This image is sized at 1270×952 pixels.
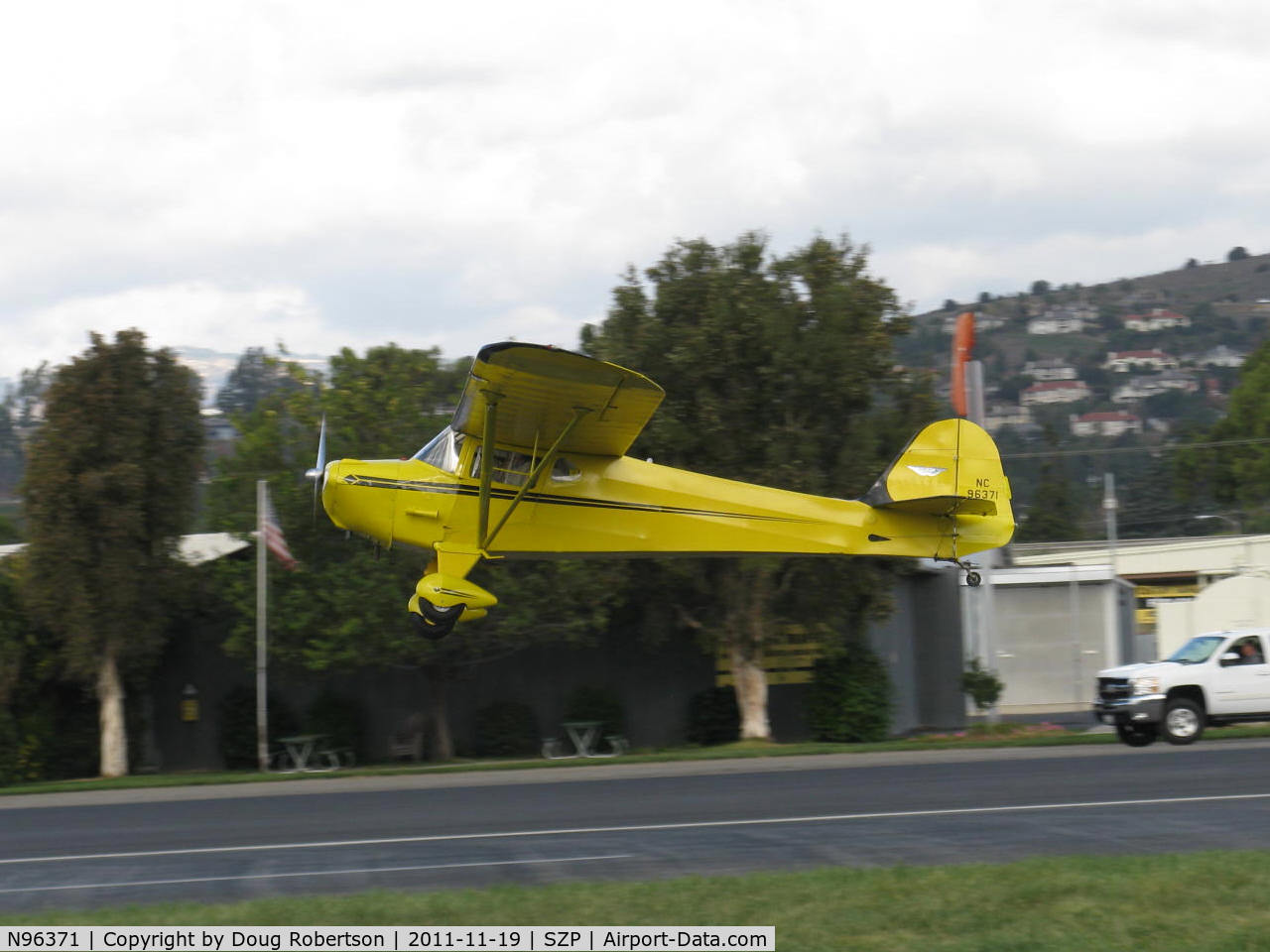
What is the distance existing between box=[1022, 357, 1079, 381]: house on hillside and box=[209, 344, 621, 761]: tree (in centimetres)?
16132

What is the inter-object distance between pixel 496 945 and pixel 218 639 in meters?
24.2

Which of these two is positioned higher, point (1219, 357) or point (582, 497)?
point (1219, 357)

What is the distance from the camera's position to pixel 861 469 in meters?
26.8

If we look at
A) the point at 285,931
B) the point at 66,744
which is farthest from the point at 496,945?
the point at 66,744

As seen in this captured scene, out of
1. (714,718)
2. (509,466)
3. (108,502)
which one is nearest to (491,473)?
(509,466)

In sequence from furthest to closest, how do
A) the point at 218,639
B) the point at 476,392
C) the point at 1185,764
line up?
1. the point at 218,639
2. the point at 1185,764
3. the point at 476,392

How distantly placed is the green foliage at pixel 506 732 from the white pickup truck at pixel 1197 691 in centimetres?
→ 1316

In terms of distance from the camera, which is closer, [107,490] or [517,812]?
[517,812]

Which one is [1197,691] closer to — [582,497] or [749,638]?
[749,638]

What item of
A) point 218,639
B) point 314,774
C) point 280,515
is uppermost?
point 280,515

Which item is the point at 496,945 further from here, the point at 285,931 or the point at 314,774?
the point at 314,774

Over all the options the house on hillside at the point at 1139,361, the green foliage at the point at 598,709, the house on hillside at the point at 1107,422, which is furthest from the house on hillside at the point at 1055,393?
the green foliage at the point at 598,709
